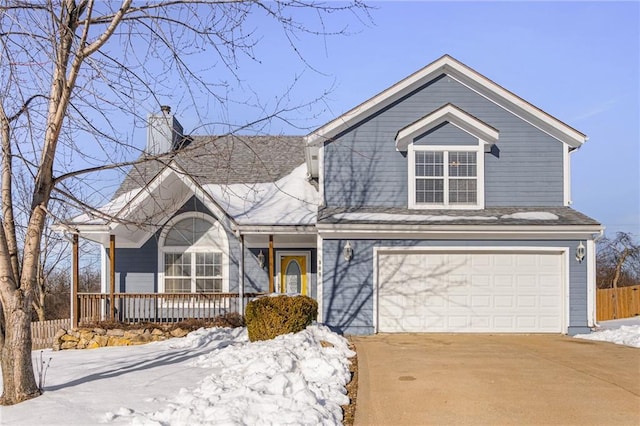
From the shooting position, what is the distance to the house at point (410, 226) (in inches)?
527

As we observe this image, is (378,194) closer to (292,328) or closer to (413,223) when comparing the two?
(413,223)

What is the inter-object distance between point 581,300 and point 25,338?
475 inches

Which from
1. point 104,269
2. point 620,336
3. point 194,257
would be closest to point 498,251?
point 620,336

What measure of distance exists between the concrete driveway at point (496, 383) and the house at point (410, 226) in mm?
1531

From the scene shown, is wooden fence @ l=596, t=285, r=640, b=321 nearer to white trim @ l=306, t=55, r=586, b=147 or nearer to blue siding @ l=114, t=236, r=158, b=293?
white trim @ l=306, t=55, r=586, b=147

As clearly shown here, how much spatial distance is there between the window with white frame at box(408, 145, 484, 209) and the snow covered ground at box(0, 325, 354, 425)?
5.28 metres

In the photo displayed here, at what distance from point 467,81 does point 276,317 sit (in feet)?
27.0

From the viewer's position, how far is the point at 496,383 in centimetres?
799

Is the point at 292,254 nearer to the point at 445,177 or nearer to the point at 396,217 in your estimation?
the point at 396,217

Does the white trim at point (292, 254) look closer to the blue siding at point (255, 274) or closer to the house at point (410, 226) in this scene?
the house at point (410, 226)

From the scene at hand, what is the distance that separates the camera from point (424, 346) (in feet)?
37.7

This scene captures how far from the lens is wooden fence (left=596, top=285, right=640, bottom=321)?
24.2m

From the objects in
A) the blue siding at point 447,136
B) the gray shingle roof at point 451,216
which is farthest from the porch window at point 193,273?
the blue siding at point 447,136

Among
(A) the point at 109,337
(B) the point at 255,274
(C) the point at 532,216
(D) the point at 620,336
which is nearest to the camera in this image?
(D) the point at 620,336
